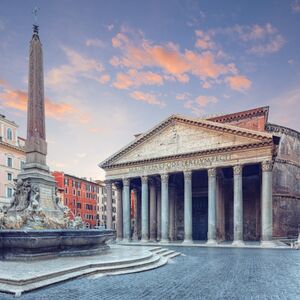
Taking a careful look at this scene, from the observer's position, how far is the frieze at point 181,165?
87.1 ft

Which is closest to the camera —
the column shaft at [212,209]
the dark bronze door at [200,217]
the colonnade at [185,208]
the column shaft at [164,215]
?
the colonnade at [185,208]

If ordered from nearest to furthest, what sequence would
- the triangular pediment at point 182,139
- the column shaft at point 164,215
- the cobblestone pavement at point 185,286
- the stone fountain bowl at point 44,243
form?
the cobblestone pavement at point 185,286
the stone fountain bowl at point 44,243
the triangular pediment at point 182,139
the column shaft at point 164,215

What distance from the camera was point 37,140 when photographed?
1387cm

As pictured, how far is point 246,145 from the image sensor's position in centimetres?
2491

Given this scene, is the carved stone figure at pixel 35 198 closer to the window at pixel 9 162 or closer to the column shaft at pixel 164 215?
the column shaft at pixel 164 215

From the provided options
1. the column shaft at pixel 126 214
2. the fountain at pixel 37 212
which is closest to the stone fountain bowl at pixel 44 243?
the fountain at pixel 37 212

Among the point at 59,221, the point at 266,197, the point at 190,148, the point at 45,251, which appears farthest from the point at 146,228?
the point at 45,251

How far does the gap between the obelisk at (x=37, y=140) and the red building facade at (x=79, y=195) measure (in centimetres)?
4087

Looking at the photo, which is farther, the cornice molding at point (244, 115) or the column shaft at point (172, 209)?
the column shaft at point (172, 209)

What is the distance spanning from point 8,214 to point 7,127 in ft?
101

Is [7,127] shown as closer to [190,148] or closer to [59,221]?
[190,148]

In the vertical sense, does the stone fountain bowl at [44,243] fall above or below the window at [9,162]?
below

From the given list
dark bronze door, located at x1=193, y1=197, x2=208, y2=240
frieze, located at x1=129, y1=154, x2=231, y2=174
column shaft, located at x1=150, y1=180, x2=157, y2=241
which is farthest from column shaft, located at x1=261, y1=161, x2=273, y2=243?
column shaft, located at x1=150, y1=180, x2=157, y2=241

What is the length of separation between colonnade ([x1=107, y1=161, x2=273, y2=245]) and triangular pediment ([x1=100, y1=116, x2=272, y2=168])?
6.48 ft
